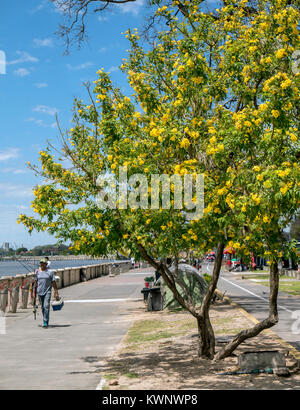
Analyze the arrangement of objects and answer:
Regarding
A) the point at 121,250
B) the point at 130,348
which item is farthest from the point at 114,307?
the point at 121,250

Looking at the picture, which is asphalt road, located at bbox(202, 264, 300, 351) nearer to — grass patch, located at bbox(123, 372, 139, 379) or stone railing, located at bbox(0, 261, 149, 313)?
grass patch, located at bbox(123, 372, 139, 379)

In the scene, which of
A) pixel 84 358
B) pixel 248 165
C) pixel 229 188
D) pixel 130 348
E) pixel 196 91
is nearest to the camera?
pixel 229 188

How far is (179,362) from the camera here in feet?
32.2

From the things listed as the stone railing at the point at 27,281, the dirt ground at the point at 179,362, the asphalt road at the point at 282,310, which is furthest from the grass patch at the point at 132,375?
the stone railing at the point at 27,281

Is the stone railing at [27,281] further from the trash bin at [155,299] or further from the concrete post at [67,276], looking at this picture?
the trash bin at [155,299]

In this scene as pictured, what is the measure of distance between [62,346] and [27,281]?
30.0ft

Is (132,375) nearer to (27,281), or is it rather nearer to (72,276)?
(27,281)

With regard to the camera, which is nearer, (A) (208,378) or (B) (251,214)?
(B) (251,214)

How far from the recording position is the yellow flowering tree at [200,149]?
7359mm

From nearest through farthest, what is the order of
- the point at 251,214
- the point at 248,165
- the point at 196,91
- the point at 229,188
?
1. the point at 251,214
2. the point at 229,188
3. the point at 248,165
4. the point at 196,91

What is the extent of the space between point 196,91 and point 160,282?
37.3ft

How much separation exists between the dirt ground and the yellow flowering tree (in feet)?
2.33

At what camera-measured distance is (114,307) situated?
67.3ft
